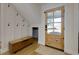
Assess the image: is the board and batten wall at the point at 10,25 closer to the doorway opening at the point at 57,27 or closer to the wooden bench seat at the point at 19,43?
the wooden bench seat at the point at 19,43

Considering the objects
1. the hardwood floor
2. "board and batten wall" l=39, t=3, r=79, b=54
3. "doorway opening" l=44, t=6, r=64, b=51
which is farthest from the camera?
"doorway opening" l=44, t=6, r=64, b=51

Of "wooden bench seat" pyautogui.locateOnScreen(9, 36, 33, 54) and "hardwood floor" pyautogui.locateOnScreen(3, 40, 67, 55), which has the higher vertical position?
"wooden bench seat" pyautogui.locateOnScreen(9, 36, 33, 54)

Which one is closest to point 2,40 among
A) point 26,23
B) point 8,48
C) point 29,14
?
point 8,48

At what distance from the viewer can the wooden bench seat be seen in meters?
2.12

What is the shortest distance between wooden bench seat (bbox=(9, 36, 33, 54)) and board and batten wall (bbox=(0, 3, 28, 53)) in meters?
0.10

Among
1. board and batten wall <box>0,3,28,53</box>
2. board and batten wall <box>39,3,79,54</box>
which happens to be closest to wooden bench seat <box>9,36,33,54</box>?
board and batten wall <box>0,3,28,53</box>

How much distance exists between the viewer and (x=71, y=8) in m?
2.19

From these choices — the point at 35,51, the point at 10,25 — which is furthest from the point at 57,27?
the point at 10,25

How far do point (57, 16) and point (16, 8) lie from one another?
1.14m

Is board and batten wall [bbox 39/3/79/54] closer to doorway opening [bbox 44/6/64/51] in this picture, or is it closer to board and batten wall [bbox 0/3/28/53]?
doorway opening [bbox 44/6/64/51]

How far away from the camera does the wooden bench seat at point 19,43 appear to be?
2123 millimetres

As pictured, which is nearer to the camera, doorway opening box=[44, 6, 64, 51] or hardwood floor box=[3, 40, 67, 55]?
hardwood floor box=[3, 40, 67, 55]

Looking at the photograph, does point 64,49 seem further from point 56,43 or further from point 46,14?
point 46,14

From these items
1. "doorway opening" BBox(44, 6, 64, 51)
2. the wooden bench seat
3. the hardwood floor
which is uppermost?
"doorway opening" BBox(44, 6, 64, 51)
